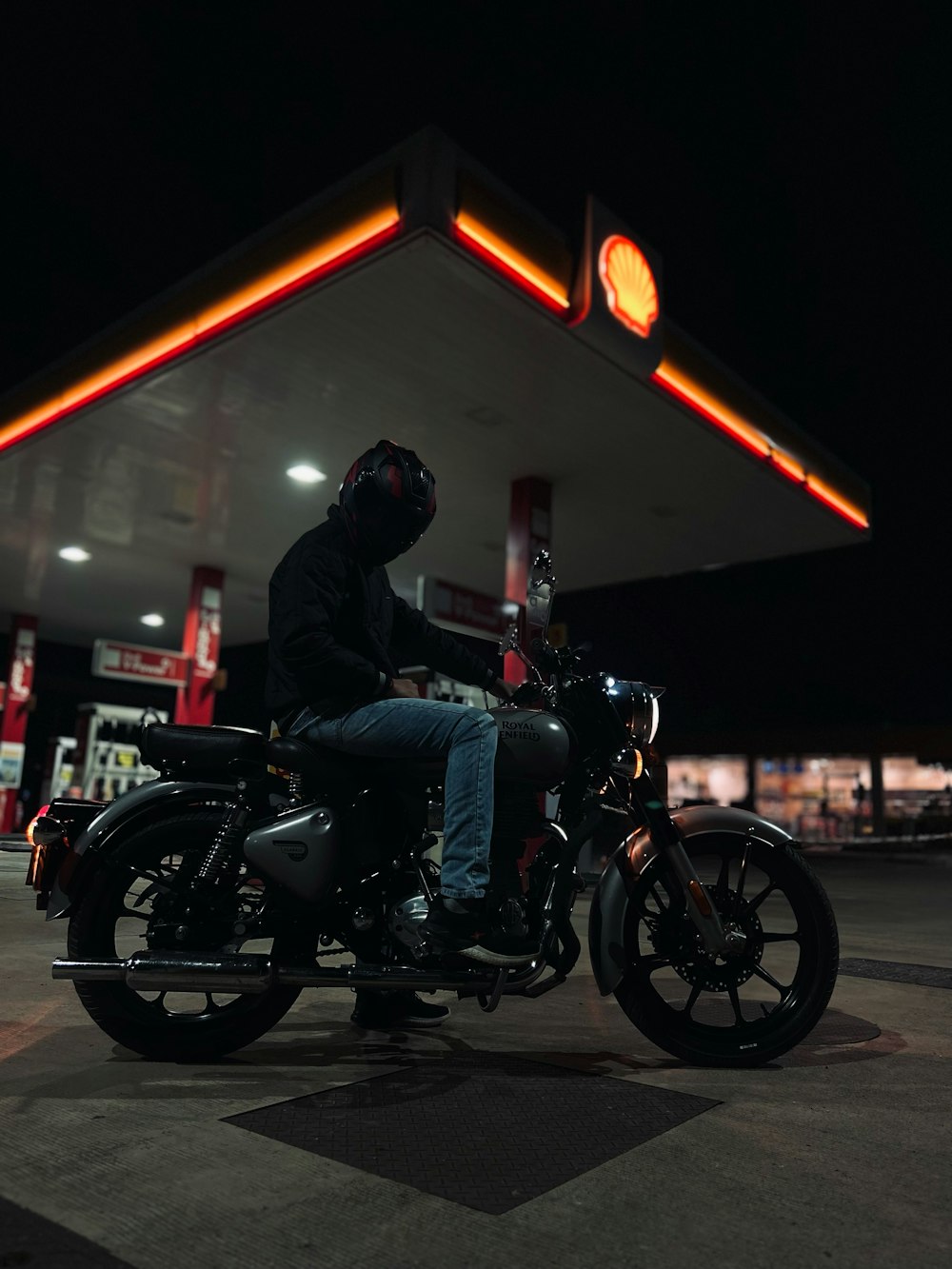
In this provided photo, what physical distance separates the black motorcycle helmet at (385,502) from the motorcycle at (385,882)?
449 mm

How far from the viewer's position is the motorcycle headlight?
3.12 m

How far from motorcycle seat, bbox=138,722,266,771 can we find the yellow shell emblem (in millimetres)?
6095

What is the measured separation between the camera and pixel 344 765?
9.64ft

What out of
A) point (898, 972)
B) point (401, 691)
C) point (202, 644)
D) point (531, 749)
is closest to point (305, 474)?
point (202, 644)

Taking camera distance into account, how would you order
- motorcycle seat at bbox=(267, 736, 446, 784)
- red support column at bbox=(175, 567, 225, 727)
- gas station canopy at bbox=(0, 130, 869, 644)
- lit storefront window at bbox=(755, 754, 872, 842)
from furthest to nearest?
lit storefront window at bbox=(755, 754, 872, 842)
red support column at bbox=(175, 567, 225, 727)
gas station canopy at bbox=(0, 130, 869, 644)
motorcycle seat at bbox=(267, 736, 446, 784)

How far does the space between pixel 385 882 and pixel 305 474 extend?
9.54 metres

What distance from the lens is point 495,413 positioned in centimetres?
969

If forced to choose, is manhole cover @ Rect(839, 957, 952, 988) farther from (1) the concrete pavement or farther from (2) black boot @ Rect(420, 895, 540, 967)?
(2) black boot @ Rect(420, 895, 540, 967)

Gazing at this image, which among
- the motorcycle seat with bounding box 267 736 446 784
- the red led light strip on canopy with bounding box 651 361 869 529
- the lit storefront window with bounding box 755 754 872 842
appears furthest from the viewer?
the lit storefront window with bounding box 755 754 872 842

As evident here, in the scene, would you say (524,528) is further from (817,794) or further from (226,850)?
(817,794)

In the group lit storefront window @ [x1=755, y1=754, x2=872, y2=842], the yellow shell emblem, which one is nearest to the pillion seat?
Result: the yellow shell emblem

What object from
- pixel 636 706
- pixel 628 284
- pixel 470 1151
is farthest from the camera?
pixel 628 284

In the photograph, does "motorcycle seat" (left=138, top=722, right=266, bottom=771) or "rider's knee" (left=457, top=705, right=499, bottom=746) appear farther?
"motorcycle seat" (left=138, top=722, right=266, bottom=771)

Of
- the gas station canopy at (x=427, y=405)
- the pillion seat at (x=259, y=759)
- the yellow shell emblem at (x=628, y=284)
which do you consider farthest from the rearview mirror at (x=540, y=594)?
the yellow shell emblem at (x=628, y=284)
